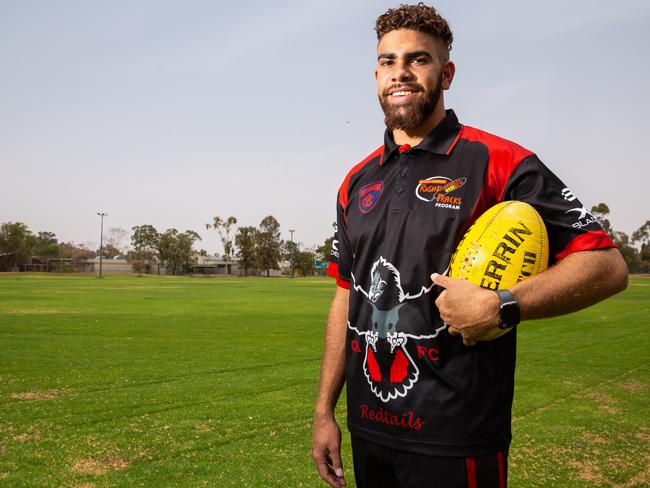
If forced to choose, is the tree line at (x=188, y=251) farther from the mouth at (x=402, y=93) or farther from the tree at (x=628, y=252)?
the mouth at (x=402, y=93)

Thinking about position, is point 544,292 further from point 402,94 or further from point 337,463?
point 337,463

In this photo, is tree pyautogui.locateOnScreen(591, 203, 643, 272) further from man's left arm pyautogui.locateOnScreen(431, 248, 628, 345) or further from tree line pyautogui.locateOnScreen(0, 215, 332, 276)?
man's left arm pyautogui.locateOnScreen(431, 248, 628, 345)

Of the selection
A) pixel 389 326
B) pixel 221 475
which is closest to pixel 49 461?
pixel 221 475

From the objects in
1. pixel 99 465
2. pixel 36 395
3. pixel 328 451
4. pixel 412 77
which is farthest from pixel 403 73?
pixel 36 395

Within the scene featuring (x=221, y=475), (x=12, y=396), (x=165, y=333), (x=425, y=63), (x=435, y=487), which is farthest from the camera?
(x=165, y=333)

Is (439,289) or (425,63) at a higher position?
(425,63)

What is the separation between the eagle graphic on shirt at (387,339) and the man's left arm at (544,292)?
234mm

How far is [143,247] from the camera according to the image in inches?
5546

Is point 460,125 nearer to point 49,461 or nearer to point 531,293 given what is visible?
point 531,293

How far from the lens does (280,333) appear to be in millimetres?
15969

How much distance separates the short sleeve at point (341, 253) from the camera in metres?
2.92

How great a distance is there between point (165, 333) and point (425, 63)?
14.1 m

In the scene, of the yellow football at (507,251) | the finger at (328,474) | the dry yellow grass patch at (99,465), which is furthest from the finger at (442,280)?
the dry yellow grass patch at (99,465)

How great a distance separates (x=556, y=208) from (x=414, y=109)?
0.74m
